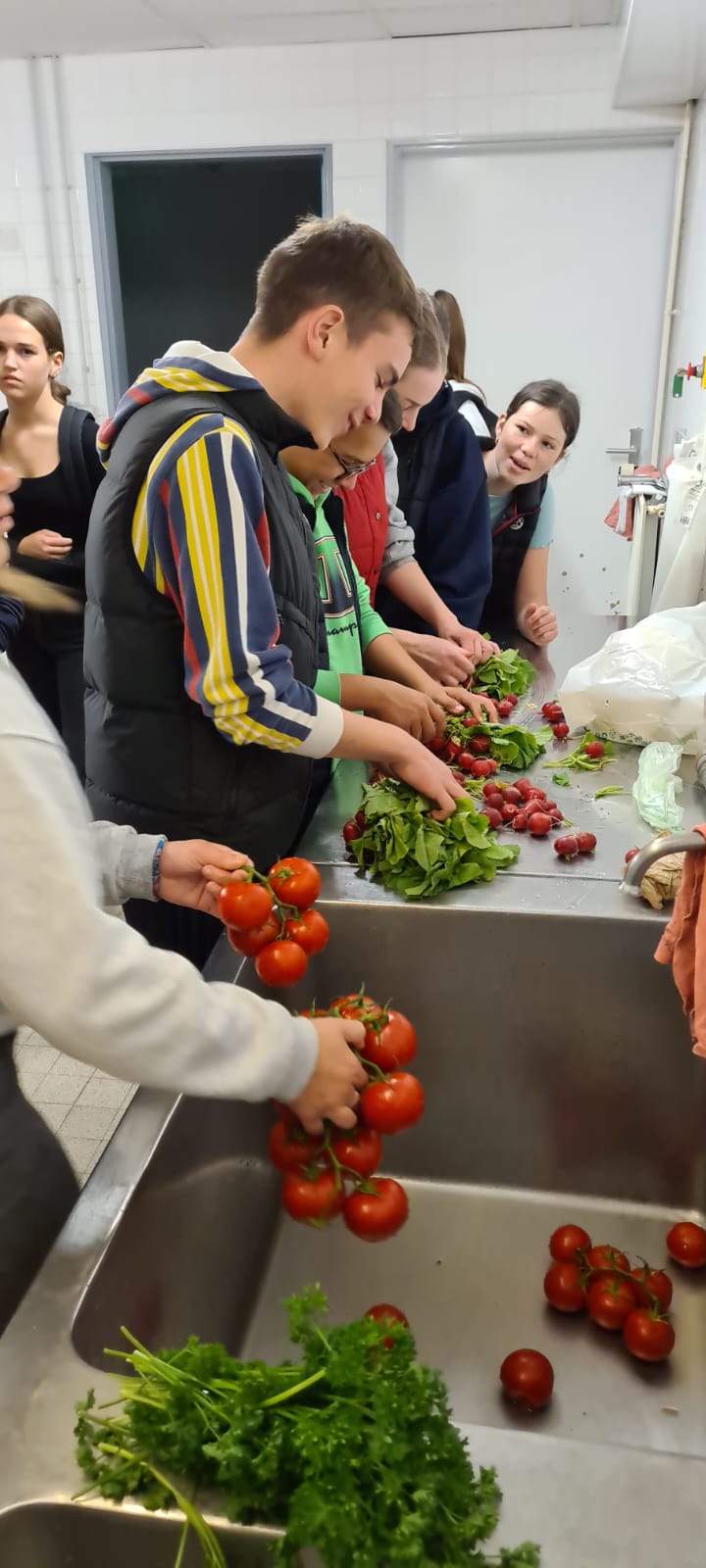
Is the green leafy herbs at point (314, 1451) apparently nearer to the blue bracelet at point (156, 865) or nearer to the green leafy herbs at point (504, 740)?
the blue bracelet at point (156, 865)

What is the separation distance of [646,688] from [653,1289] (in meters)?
0.98

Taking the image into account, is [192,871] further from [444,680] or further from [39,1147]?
[444,680]

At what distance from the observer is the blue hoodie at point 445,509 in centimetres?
230

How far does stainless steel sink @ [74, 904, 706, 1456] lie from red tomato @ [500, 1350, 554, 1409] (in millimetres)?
38

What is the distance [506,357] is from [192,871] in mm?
3953

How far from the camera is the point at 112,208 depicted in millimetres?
4652

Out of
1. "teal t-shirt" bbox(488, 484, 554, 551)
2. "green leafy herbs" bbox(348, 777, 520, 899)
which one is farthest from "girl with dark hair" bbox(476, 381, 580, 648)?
"green leafy herbs" bbox(348, 777, 520, 899)

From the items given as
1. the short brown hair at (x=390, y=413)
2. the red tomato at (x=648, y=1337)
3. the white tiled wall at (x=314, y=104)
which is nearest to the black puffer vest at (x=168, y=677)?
the short brown hair at (x=390, y=413)

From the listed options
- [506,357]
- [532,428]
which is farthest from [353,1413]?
[506,357]

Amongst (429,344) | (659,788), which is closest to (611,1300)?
(659,788)

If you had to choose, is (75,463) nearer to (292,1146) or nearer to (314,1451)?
(292,1146)

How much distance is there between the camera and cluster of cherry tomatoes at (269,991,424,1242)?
830 mm

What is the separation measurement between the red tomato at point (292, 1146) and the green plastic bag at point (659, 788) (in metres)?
0.77

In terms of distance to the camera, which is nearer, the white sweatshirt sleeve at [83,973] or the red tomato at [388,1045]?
the white sweatshirt sleeve at [83,973]
